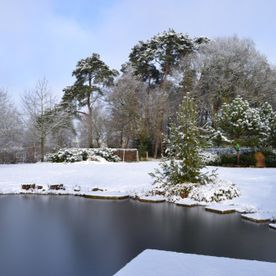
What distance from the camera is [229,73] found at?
20.3m

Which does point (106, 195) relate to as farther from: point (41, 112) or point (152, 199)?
point (41, 112)

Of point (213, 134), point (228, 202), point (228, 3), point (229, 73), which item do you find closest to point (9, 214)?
point (228, 202)

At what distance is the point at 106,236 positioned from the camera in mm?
5410

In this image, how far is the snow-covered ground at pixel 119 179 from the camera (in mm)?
8125

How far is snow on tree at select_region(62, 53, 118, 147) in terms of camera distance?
2186 cm

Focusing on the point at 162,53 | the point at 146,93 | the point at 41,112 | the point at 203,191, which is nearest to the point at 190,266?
the point at 203,191

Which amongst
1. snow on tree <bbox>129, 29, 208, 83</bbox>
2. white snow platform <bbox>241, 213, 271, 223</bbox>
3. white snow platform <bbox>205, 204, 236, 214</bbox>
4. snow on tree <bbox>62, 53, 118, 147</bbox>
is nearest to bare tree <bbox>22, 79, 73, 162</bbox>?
snow on tree <bbox>62, 53, 118, 147</bbox>

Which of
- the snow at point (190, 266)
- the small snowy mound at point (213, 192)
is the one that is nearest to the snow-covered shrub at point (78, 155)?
the small snowy mound at point (213, 192)

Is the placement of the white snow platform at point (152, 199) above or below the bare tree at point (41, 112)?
below

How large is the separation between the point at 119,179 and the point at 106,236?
5455 mm

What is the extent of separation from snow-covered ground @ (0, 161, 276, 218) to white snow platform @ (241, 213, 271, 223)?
45 cm

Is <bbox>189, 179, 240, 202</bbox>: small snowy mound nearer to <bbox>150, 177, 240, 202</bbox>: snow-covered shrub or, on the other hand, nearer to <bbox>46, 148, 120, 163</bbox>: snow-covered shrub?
<bbox>150, 177, 240, 202</bbox>: snow-covered shrub

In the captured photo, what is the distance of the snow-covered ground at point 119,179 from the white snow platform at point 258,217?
17.9 inches

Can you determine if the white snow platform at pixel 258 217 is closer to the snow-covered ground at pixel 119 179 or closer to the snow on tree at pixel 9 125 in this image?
the snow-covered ground at pixel 119 179
